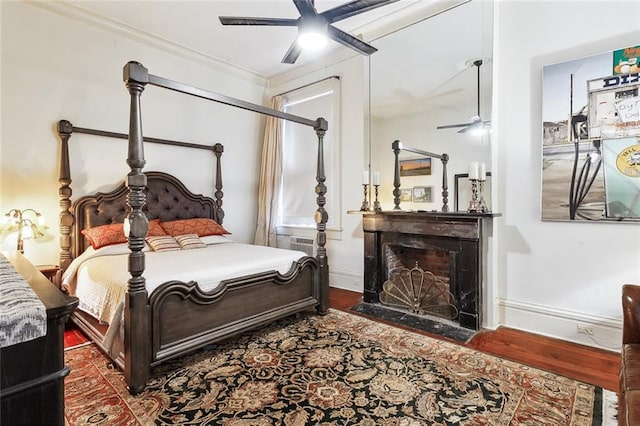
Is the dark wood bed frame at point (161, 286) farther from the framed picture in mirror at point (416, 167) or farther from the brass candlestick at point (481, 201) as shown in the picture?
the brass candlestick at point (481, 201)

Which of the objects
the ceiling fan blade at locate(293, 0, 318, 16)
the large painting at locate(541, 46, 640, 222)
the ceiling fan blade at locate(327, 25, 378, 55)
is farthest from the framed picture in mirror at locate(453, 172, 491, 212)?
the ceiling fan blade at locate(293, 0, 318, 16)

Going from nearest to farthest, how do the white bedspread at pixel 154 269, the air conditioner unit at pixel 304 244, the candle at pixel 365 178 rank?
the white bedspread at pixel 154 269 < the candle at pixel 365 178 < the air conditioner unit at pixel 304 244

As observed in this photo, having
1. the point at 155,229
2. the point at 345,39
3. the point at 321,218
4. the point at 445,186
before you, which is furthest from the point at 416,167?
the point at 155,229

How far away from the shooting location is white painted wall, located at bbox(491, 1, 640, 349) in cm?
243

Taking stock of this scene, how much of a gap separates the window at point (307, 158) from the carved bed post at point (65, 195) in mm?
2577

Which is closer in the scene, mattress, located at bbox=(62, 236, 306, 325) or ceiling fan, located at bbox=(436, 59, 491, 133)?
mattress, located at bbox=(62, 236, 306, 325)

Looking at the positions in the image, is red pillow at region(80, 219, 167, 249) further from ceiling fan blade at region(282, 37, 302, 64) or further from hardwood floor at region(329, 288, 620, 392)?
hardwood floor at region(329, 288, 620, 392)

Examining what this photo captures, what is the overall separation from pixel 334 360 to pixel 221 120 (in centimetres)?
366

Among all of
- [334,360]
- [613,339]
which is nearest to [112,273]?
[334,360]

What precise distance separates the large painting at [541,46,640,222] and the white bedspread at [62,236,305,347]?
7.67 ft

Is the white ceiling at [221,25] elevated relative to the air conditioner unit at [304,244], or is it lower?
elevated

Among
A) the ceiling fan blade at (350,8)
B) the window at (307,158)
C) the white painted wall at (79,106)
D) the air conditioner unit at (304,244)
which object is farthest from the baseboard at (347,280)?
the ceiling fan blade at (350,8)

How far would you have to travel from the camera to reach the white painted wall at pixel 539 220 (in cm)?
243

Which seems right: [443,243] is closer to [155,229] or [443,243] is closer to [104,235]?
[155,229]
